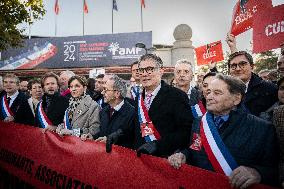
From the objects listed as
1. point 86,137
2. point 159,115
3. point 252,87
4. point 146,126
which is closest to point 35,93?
point 86,137

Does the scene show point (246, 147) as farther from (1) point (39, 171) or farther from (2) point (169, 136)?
(1) point (39, 171)

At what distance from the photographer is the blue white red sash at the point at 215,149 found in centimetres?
243

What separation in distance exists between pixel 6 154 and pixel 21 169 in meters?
0.63

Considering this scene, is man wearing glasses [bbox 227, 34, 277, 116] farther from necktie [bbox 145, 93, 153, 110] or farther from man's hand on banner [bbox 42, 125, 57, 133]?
man's hand on banner [bbox 42, 125, 57, 133]

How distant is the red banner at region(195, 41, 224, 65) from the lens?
27.4 ft

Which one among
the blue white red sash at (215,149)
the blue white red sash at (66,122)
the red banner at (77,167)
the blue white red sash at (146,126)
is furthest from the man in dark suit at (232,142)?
the blue white red sash at (66,122)

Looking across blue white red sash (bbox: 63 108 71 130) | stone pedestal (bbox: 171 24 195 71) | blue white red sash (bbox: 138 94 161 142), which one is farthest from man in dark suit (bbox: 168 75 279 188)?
stone pedestal (bbox: 171 24 195 71)

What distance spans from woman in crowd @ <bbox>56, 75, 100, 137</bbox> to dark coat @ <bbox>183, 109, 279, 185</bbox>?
7.13 feet

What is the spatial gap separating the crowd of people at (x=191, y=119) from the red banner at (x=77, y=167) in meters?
0.11

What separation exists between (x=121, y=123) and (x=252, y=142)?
6.10 feet

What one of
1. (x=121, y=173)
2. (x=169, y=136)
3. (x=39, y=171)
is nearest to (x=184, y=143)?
(x=169, y=136)

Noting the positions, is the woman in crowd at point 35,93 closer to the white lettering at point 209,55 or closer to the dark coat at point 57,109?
the dark coat at point 57,109

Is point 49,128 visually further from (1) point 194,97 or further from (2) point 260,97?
(2) point 260,97

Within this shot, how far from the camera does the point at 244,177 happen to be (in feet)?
6.90
